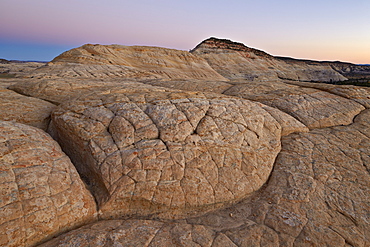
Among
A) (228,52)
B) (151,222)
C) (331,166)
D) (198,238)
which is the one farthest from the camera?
(228,52)

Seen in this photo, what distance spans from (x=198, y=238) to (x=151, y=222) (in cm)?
100

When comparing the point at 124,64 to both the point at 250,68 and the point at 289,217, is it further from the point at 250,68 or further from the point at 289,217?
the point at 250,68

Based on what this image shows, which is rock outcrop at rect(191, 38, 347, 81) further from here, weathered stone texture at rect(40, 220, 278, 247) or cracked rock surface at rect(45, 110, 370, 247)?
weathered stone texture at rect(40, 220, 278, 247)

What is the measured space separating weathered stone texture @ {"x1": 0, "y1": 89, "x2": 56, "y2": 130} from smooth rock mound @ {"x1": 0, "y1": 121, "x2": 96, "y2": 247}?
1527 millimetres

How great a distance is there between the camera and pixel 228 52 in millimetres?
46188

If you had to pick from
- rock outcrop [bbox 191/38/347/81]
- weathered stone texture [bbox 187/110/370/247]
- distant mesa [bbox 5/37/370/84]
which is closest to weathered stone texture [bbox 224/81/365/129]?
weathered stone texture [bbox 187/110/370/247]

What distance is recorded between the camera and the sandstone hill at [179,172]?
3.71 m

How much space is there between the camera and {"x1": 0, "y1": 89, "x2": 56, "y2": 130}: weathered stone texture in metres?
6.17

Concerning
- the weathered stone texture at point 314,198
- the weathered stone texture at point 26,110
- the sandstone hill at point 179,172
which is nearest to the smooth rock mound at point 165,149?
the sandstone hill at point 179,172

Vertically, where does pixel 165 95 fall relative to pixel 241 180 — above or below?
above

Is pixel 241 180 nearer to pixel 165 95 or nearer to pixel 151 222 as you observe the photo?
pixel 151 222

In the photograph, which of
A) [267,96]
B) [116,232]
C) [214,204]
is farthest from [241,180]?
[267,96]

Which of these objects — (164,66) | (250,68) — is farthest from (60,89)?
(250,68)

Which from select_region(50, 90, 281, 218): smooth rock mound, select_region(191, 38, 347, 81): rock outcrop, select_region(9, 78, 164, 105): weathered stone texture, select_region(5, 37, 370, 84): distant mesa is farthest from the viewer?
select_region(191, 38, 347, 81): rock outcrop
